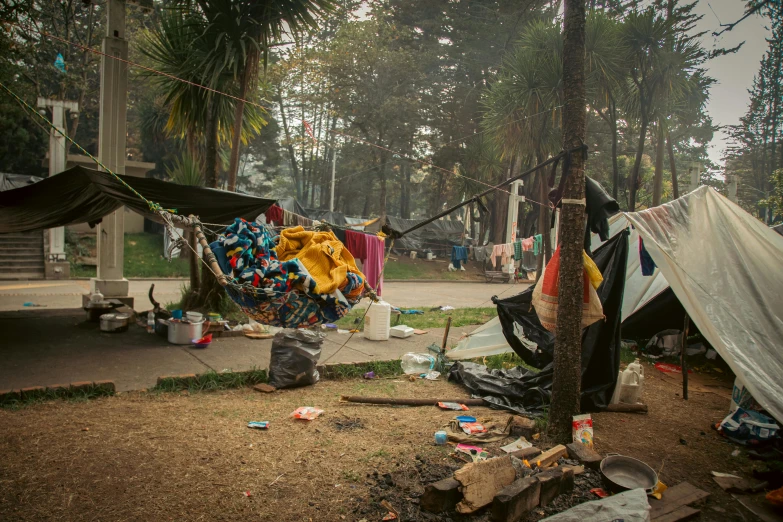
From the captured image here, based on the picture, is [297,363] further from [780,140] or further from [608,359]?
[780,140]

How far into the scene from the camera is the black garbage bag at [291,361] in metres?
5.01

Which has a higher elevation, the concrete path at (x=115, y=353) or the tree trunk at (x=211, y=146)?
the tree trunk at (x=211, y=146)

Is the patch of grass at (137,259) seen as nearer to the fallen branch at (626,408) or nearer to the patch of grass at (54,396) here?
the patch of grass at (54,396)

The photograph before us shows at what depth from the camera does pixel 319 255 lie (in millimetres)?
3980

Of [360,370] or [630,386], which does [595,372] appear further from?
[360,370]

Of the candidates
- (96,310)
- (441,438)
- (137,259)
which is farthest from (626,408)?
(137,259)

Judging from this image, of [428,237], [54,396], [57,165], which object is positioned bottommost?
[54,396]

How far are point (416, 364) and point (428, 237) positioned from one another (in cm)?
2108

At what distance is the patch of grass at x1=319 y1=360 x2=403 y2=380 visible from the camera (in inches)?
219

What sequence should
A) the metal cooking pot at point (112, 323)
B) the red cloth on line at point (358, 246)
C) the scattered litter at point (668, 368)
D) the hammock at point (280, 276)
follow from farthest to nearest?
1. the red cloth on line at point (358, 246)
2. the metal cooking pot at point (112, 323)
3. the scattered litter at point (668, 368)
4. the hammock at point (280, 276)

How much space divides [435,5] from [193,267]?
1985cm

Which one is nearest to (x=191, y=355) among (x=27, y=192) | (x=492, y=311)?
(x=27, y=192)

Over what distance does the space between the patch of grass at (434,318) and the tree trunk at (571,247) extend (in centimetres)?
463

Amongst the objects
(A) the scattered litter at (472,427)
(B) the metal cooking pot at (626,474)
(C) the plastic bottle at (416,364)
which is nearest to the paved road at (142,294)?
(C) the plastic bottle at (416,364)
